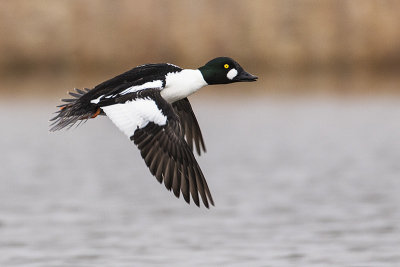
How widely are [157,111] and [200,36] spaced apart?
26747 mm

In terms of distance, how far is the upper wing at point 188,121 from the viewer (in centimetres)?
1012

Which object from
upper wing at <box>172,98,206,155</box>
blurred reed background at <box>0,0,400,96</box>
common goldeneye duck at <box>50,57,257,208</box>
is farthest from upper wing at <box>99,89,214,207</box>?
blurred reed background at <box>0,0,400,96</box>

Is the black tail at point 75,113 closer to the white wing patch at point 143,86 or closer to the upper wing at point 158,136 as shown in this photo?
the upper wing at point 158,136

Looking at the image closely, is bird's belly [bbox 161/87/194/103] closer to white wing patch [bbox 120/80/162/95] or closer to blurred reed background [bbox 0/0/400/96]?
white wing patch [bbox 120/80/162/95]

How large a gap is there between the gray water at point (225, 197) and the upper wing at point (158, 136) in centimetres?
144

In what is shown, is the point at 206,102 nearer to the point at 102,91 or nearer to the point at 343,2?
the point at 343,2

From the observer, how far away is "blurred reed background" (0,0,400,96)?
35062 millimetres

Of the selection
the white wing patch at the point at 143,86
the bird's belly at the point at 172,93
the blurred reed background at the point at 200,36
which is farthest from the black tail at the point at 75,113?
the blurred reed background at the point at 200,36

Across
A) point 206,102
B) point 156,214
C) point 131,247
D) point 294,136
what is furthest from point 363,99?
point 131,247

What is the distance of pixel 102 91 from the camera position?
8.88 m

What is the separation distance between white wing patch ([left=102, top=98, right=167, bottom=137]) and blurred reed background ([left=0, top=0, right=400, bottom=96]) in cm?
Result: 2565

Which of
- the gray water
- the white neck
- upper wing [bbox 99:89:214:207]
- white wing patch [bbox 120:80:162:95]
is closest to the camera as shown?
upper wing [bbox 99:89:214:207]

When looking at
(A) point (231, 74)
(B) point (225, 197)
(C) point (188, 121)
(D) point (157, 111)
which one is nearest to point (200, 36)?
(B) point (225, 197)

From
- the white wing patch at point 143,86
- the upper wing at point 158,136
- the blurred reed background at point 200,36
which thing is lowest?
the upper wing at point 158,136
